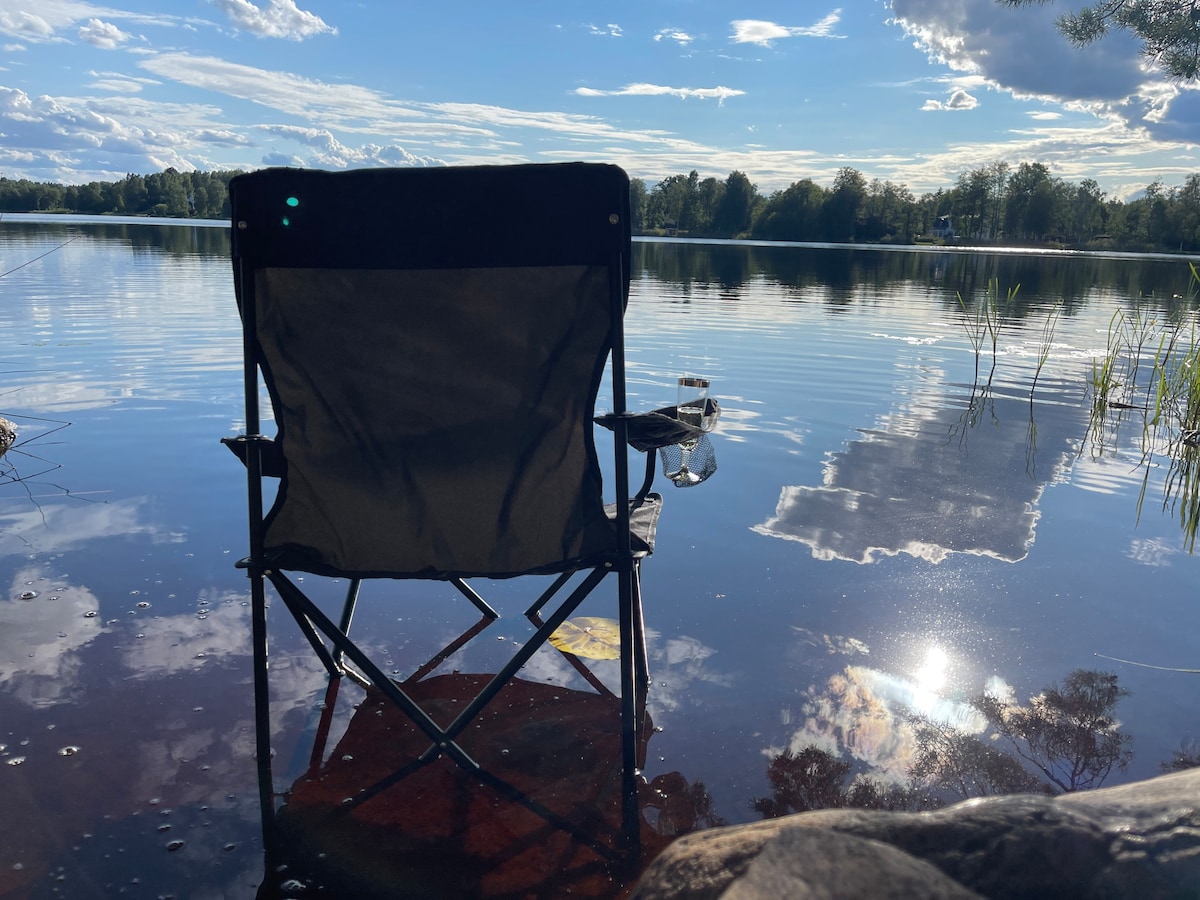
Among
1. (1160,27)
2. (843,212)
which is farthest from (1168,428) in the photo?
(843,212)

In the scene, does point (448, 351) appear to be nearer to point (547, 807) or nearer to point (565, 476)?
point (565, 476)

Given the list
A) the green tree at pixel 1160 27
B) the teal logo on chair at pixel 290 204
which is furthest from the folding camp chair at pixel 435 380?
the green tree at pixel 1160 27

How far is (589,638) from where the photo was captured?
3.19 m

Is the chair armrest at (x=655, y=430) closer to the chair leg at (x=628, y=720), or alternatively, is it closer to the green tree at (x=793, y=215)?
the chair leg at (x=628, y=720)

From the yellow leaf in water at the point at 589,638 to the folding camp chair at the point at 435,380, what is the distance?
979mm

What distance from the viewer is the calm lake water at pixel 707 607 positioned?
223 cm

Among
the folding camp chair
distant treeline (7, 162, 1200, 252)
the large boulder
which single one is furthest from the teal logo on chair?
distant treeline (7, 162, 1200, 252)

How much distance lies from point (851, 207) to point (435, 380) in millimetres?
106848

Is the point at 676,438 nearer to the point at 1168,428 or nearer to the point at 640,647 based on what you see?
the point at 640,647

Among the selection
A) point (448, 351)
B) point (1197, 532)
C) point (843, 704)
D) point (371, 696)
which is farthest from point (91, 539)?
point (1197, 532)

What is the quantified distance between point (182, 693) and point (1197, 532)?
4.76 meters

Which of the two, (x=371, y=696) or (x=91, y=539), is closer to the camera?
(x=371, y=696)

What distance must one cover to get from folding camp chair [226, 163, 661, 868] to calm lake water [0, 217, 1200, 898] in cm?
43

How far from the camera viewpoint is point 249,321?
2006 millimetres
